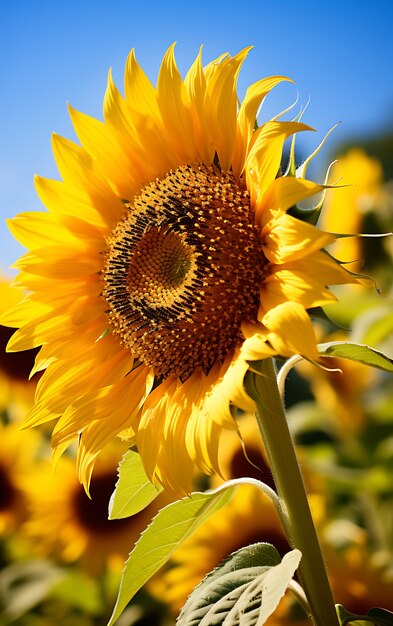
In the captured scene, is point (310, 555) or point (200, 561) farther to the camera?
point (200, 561)

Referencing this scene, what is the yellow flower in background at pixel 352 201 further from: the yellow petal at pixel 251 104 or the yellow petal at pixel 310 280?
the yellow petal at pixel 310 280

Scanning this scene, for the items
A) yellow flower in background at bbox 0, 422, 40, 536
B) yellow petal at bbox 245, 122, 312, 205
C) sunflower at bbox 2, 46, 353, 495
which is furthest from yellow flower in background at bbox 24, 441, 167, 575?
yellow petal at bbox 245, 122, 312, 205

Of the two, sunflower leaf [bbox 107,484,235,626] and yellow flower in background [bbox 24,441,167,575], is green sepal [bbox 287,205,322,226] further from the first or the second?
yellow flower in background [bbox 24,441,167,575]

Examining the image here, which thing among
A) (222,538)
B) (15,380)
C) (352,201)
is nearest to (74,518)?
(15,380)

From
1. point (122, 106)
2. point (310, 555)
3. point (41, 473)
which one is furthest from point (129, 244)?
point (41, 473)

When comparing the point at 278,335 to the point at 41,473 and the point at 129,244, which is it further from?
the point at 41,473

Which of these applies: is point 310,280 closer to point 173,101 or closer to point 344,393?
point 173,101
